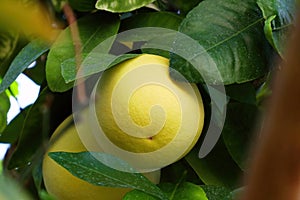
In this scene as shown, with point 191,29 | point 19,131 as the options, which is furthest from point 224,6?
point 19,131

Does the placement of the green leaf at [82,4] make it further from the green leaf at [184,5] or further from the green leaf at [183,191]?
the green leaf at [183,191]

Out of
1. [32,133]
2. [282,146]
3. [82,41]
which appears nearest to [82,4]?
[82,41]

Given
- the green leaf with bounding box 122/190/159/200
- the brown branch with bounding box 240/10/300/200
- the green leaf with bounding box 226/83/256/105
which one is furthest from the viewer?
the green leaf with bounding box 226/83/256/105

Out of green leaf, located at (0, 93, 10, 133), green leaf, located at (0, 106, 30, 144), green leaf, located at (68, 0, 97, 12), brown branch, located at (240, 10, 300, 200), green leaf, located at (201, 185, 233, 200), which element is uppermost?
brown branch, located at (240, 10, 300, 200)

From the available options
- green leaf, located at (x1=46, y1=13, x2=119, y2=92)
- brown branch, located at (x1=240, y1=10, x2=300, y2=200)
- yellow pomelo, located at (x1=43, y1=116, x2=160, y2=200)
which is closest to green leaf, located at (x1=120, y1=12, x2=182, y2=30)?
green leaf, located at (x1=46, y1=13, x2=119, y2=92)

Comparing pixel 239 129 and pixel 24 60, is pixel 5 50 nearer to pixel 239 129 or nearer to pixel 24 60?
pixel 24 60

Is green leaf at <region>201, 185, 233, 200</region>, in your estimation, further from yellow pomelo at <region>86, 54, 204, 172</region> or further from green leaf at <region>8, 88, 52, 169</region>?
green leaf at <region>8, 88, 52, 169</region>
